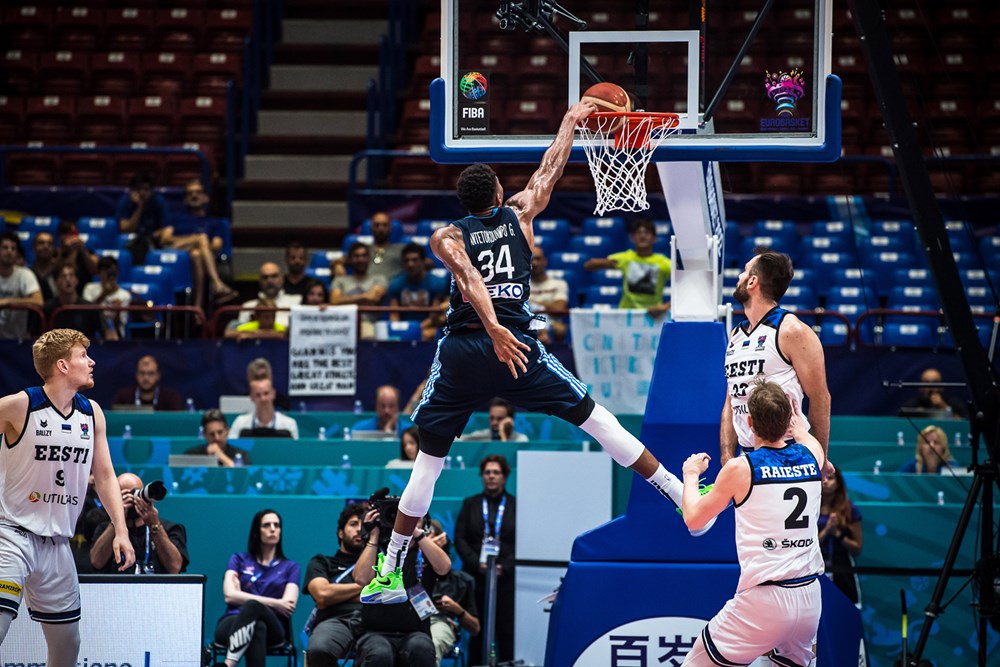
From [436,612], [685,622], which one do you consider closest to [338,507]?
[436,612]

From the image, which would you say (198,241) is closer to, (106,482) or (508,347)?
(106,482)

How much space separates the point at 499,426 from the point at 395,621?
11.2 ft

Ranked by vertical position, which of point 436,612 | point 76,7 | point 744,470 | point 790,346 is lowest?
point 436,612

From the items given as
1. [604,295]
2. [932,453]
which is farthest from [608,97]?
[604,295]

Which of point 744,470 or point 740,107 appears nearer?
point 744,470

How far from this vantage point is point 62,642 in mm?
7125

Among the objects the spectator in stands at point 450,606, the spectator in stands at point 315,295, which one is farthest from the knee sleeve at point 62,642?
the spectator in stands at point 315,295

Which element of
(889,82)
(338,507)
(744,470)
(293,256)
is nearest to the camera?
(744,470)

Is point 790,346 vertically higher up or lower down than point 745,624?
higher up

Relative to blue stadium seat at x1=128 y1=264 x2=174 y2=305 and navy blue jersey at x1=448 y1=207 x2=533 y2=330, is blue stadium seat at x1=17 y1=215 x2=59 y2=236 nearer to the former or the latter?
blue stadium seat at x1=128 y1=264 x2=174 y2=305

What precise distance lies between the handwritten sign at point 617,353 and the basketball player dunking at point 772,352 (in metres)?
5.06

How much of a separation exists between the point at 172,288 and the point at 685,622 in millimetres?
9259

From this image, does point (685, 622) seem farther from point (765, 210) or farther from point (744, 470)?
point (765, 210)

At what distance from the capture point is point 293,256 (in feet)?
48.0
